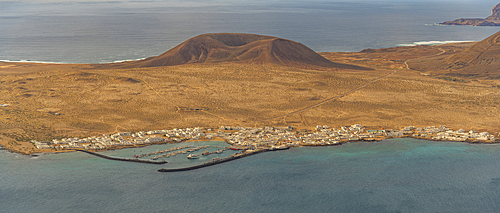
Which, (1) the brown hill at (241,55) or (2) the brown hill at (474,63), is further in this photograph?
(1) the brown hill at (241,55)

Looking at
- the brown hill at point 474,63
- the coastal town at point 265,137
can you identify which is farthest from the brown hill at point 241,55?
the coastal town at point 265,137

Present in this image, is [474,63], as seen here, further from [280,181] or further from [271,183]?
[271,183]

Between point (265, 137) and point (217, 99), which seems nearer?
point (265, 137)

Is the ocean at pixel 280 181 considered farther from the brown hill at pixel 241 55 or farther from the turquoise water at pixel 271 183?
the brown hill at pixel 241 55

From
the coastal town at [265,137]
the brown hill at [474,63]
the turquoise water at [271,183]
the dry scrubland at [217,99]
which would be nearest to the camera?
the turquoise water at [271,183]

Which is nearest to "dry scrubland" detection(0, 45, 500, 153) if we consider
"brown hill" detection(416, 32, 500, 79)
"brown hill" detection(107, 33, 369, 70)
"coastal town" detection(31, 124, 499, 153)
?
"coastal town" detection(31, 124, 499, 153)

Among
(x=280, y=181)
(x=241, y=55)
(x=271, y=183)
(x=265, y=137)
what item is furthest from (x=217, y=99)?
(x=241, y=55)

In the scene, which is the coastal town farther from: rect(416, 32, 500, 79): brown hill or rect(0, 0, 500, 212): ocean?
rect(416, 32, 500, 79): brown hill
